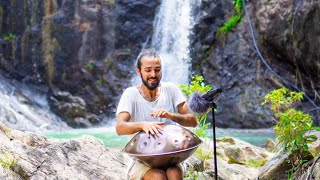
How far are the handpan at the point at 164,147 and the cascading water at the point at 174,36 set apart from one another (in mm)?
12104

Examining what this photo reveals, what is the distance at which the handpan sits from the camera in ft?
8.38

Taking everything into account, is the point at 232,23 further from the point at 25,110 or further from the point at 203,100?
the point at 203,100

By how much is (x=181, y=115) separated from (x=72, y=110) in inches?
515

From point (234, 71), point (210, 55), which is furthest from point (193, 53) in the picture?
point (234, 71)

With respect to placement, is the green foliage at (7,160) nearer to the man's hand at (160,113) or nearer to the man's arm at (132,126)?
the man's arm at (132,126)

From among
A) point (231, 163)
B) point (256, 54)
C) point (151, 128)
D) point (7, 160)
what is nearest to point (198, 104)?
point (151, 128)

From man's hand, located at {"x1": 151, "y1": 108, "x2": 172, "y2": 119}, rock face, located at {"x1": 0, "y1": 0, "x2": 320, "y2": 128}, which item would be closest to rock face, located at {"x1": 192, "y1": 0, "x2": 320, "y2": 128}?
rock face, located at {"x1": 0, "y1": 0, "x2": 320, "y2": 128}

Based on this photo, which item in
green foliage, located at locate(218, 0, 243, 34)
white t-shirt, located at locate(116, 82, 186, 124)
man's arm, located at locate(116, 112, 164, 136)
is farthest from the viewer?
green foliage, located at locate(218, 0, 243, 34)

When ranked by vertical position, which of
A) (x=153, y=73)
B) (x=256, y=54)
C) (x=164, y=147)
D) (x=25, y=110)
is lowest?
(x=25, y=110)

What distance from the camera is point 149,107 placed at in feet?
9.61

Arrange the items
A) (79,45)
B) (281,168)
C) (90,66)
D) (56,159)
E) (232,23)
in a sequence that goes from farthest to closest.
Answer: (79,45)
(90,66)
(232,23)
(281,168)
(56,159)

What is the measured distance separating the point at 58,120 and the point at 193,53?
5321 mm

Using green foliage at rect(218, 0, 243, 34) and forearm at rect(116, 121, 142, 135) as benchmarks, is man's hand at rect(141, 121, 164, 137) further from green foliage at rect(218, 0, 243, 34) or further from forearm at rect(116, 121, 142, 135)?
green foliage at rect(218, 0, 243, 34)

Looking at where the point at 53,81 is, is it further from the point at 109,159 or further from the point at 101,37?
the point at 109,159
